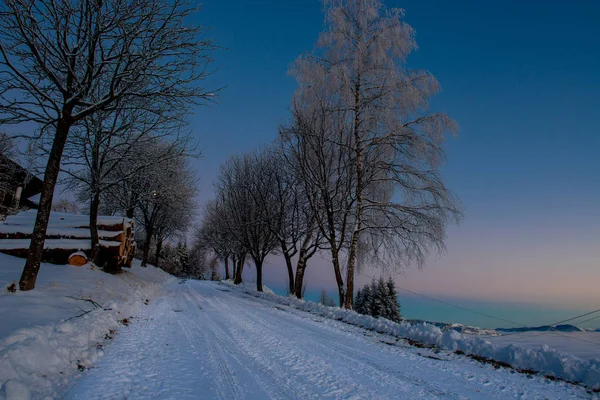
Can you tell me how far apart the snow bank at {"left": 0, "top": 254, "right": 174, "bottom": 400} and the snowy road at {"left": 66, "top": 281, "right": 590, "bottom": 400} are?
28cm

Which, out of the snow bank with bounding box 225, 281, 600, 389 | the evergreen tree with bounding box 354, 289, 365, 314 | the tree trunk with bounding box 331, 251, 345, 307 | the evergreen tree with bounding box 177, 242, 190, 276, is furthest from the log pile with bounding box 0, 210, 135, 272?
the evergreen tree with bounding box 177, 242, 190, 276

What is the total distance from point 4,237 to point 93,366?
13301 millimetres

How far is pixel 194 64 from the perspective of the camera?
306 inches

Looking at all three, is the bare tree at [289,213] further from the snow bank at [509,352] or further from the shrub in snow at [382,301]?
the shrub in snow at [382,301]

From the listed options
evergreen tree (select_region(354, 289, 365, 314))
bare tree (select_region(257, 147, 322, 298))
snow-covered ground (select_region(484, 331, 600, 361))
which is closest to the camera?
snow-covered ground (select_region(484, 331, 600, 361))

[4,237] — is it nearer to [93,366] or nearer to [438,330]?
[93,366]

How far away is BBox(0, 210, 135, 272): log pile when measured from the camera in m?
13.6

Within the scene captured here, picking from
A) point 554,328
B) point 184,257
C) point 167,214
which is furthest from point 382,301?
point 184,257

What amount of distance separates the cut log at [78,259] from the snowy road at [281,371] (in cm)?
→ 820

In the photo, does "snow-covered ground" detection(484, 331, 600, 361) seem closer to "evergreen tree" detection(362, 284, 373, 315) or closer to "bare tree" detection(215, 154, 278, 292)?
"bare tree" detection(215, 154, 278, 292)

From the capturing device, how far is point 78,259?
13594 mm

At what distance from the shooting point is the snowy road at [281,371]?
3766mm

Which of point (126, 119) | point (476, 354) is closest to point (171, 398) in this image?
point (476, 354)

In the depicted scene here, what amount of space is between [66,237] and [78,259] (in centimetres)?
196
